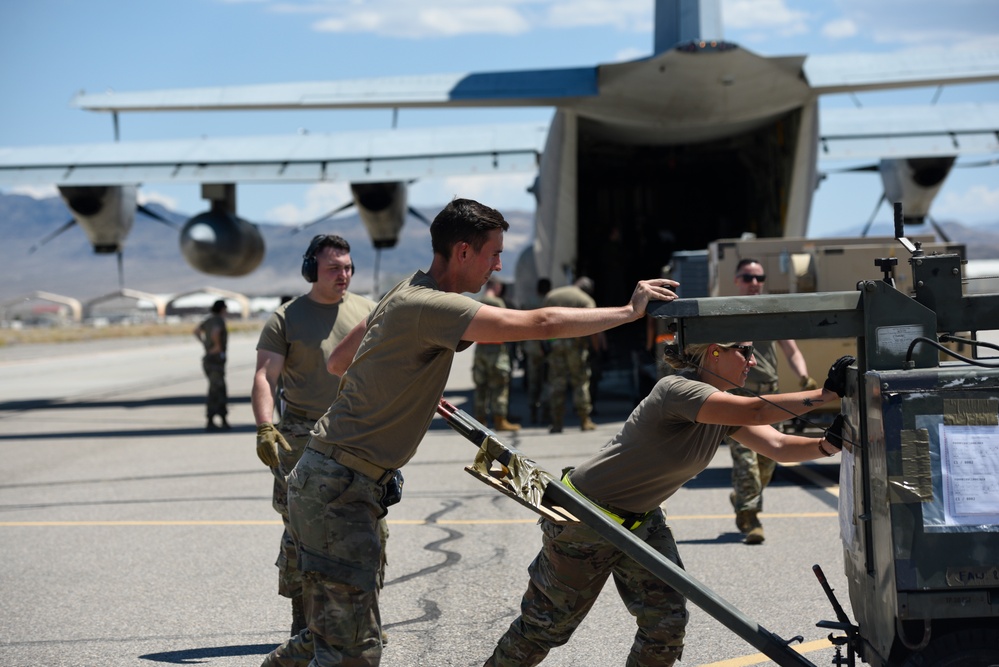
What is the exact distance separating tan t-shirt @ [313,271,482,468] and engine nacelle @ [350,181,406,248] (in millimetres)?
15626

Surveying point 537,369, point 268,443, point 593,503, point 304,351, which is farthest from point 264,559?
point 537,369

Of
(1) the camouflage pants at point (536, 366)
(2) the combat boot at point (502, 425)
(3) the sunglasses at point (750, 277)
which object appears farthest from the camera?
(1) the camouflage pants at point (536, 366)

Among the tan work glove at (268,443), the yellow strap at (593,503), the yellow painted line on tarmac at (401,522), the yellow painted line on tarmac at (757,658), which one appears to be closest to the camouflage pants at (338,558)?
the yellow strap at (593,503)

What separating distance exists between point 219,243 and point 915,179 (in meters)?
11.8

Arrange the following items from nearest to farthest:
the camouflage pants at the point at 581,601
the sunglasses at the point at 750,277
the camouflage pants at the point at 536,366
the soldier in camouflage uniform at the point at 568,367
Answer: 1. the camouflage pants at the point at 581,601
2. the sunglasses at the point at 750,277
3. the soldier in camouflage uniform at the point at 568,367
4. the camouflage pants at the point at 536,366

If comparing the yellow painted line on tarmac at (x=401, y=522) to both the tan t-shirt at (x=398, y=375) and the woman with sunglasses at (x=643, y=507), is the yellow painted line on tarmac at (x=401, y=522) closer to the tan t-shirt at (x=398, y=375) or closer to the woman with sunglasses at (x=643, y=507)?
the woman with sunglasses at (x=643, y=507)

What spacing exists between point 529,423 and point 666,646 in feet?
36.9

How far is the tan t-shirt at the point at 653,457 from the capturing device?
3.84 metres

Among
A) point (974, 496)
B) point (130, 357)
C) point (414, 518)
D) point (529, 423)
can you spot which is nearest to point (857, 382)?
point (974, 496)

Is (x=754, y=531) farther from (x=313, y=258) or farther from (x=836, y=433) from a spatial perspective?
(x=836, y=433)

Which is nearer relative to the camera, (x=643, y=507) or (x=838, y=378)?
(x=838, y=378)

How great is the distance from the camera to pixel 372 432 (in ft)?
11.9

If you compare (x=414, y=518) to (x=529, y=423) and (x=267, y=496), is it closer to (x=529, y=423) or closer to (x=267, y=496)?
(x=267, y=496)

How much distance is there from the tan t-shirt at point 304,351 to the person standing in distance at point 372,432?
6.09 ft
